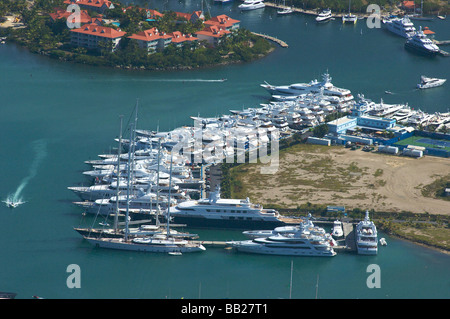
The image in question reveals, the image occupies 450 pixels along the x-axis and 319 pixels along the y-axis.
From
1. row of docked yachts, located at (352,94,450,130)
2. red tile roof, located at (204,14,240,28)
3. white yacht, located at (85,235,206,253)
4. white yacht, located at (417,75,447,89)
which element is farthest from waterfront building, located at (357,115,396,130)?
red tile roof, located at (204,14,240,28)

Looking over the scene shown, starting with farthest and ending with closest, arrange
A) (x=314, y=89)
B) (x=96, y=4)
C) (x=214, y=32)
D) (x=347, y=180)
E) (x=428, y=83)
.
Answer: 1. (x=96, y=4)
2. (x=214, y=32)
3. (x=428, y=83)
4. (x=314, y=89)
5. (x=347, y=180)

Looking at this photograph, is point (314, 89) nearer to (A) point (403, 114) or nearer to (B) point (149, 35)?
(A) point (403, 114)

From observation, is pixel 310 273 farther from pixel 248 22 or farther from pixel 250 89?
pixel 248 22

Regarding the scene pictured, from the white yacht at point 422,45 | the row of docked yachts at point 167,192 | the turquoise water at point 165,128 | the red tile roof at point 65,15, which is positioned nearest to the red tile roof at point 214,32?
the turquoise water at point 165,128

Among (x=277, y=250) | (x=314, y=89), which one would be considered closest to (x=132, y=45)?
(x=314, y=89)

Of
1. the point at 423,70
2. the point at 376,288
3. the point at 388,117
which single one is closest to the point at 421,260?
the point at 376,288

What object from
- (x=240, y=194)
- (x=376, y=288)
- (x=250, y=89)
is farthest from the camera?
(x=250, y=89)

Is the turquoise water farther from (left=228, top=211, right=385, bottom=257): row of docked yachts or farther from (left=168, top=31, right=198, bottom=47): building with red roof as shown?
(left=168, top=31, right=198, bottom=47): building with red roof
